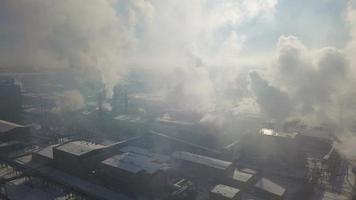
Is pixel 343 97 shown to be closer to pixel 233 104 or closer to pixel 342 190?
pixel 233 104

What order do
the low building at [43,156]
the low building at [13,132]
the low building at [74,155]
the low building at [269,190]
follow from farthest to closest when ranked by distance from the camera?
the low building at [13,132] → the low building at [43,156] → the low building at [74,155] → the low building at [269,190]

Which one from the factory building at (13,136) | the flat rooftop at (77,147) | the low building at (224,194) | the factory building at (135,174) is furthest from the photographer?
the factory building at (13,136)

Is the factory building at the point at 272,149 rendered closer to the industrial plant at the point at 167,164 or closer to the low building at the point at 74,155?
the industrial plant at the point at 167,164

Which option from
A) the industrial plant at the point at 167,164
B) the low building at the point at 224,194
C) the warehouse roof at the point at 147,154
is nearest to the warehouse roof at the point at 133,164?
the industrial plant at the point at 167,164

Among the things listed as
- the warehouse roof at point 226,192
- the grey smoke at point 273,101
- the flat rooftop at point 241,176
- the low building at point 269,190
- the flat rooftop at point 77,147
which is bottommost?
the low building at point 269,190

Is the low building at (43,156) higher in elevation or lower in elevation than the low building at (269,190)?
higher

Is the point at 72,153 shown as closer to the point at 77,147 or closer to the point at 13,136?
the point at 77,147

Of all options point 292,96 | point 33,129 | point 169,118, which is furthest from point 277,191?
point 33,129
